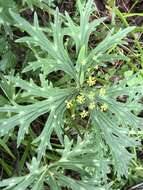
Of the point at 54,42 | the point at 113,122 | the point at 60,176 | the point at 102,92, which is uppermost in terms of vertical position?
the point at 54,42

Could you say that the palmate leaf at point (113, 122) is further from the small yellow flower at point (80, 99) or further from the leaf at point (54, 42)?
the leaf at point (54, 42)

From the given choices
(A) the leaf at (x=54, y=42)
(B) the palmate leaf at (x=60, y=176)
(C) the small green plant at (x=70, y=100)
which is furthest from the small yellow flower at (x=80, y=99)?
(B) the palmate leaf at (x=60, y=176)

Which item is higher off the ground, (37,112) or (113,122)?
(37,112)

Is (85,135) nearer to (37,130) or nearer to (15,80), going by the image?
(37,130)

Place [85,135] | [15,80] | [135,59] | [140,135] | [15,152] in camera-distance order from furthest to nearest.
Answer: [135,59] < [140,135] < [15,152] < [85,135] < [15,80]

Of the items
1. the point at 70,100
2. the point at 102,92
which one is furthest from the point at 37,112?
the point at 102,92

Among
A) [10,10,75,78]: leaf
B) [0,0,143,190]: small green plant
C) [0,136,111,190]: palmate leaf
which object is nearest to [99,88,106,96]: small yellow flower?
[0,0,143,190]: small green plant

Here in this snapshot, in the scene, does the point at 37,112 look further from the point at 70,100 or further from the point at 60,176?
the point at 60,176

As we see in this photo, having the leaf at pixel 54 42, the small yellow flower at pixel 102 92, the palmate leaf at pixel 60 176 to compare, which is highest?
the leaf at pixel 54 42

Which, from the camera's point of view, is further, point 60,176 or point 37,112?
point 60,176

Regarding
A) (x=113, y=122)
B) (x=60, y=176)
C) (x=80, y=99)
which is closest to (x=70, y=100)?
(x=80, y=99)

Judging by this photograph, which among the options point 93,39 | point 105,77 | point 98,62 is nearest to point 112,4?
point 93,39
